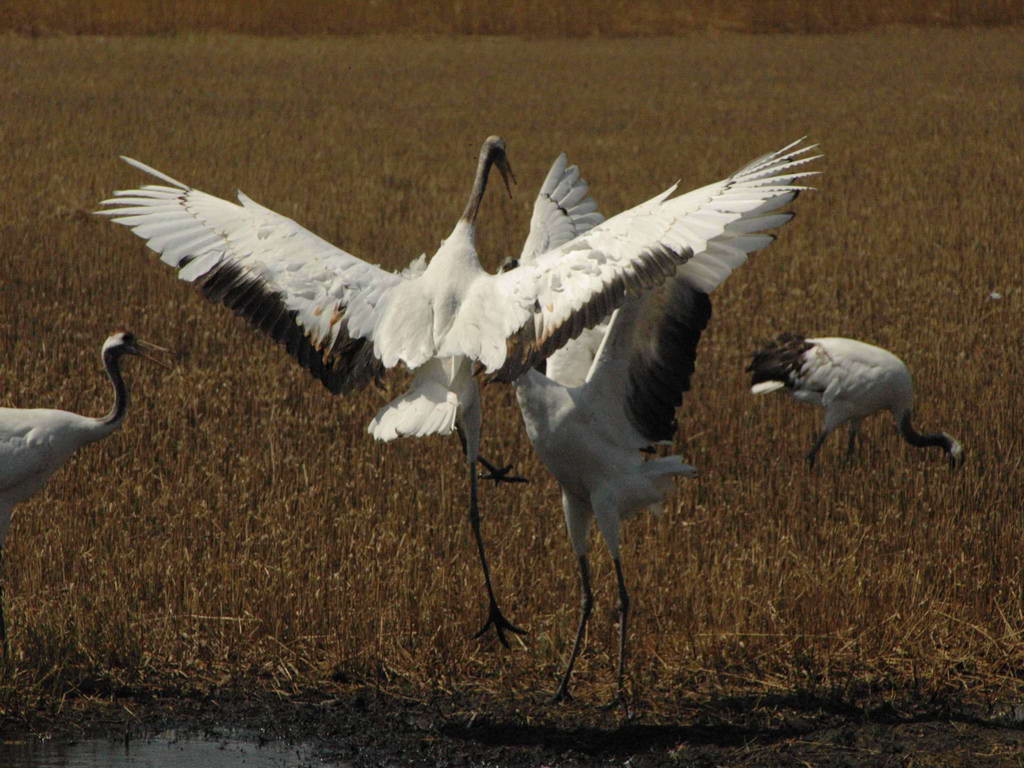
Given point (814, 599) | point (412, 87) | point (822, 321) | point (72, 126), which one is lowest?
point (814, 599)

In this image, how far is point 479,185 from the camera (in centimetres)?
555

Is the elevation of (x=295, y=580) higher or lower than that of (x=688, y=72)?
lower

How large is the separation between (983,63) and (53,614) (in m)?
26.4

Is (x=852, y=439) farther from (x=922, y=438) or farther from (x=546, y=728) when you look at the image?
(x=546, y=728)

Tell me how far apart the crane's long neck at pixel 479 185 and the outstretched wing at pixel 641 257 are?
58 cm

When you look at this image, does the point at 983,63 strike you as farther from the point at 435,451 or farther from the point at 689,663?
the point at 689,663

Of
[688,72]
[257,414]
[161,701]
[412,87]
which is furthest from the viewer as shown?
[688,72]

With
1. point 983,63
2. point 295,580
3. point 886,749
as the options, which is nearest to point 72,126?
point 295,580

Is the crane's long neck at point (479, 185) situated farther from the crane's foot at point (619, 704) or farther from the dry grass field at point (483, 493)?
the crane's foot at point (619, 704)

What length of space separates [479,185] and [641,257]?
3.67ft

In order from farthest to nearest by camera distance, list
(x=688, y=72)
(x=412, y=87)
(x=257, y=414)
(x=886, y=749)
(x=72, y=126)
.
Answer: (x=688, y=72) → (x=412, y=87) → (x=72, y=126) → (x=257, y=414) → (x=886, y=749)

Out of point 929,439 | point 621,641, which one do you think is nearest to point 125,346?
point 621,641

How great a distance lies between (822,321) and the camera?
33.5ft

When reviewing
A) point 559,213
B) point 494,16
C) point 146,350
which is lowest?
point 146,350
